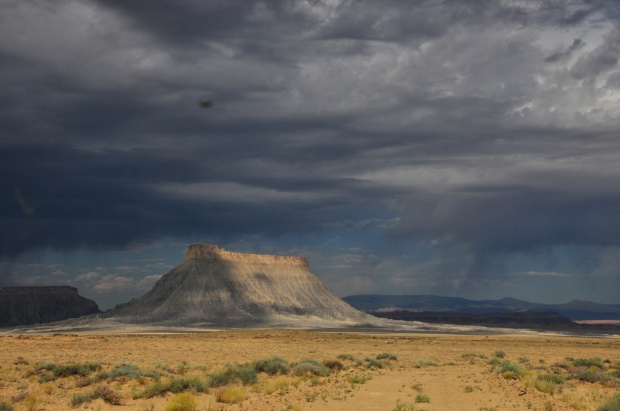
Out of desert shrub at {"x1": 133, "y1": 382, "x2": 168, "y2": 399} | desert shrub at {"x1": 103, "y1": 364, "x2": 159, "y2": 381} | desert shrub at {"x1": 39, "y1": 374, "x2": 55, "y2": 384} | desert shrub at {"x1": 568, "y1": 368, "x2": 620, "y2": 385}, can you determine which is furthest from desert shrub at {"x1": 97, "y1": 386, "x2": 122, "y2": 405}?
desert shrub at {"x1": 568, "y1": 368, "x2": 620, "y2": 385}

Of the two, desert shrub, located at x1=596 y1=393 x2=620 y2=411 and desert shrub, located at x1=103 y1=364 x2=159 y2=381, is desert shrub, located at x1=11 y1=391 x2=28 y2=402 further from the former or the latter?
desert shrub, located at x1=596 y1=393 x2=620 y2=411

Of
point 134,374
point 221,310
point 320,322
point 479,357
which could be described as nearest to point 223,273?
point 221,310

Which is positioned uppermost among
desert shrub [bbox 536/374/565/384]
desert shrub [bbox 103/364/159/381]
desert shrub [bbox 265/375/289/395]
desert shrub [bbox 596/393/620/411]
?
desert shrub [bbox 596/393/620/411]

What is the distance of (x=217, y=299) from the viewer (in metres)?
173

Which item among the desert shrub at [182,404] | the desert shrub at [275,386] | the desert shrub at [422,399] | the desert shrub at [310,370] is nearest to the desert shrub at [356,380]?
the desert shrub at [310,370]

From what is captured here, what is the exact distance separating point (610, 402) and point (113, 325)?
14752 cm

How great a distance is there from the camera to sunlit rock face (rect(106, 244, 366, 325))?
163 m

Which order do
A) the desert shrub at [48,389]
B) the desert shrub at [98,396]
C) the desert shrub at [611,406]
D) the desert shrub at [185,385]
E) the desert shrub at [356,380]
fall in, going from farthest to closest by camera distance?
the desert shrub at [356,380] → the desert shrub at [48,389] → the desert shrub at [185,385] → the desert shrub at [98,396] → the desert shrub at [611,406]

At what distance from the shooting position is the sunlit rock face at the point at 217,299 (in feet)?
534

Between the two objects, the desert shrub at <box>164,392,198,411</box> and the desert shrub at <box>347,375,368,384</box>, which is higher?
the desert shrub at <box>164,392,198,411</box>

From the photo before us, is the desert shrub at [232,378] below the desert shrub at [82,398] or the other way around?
the other way around

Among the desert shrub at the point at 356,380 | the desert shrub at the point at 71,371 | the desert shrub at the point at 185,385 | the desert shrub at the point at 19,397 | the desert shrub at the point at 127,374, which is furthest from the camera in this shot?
the desert shrub at the point at 71,371

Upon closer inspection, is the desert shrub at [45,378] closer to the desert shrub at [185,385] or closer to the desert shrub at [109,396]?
the desert shrub at [109,396]

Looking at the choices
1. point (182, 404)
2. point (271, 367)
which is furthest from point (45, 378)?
point (182, 404)
